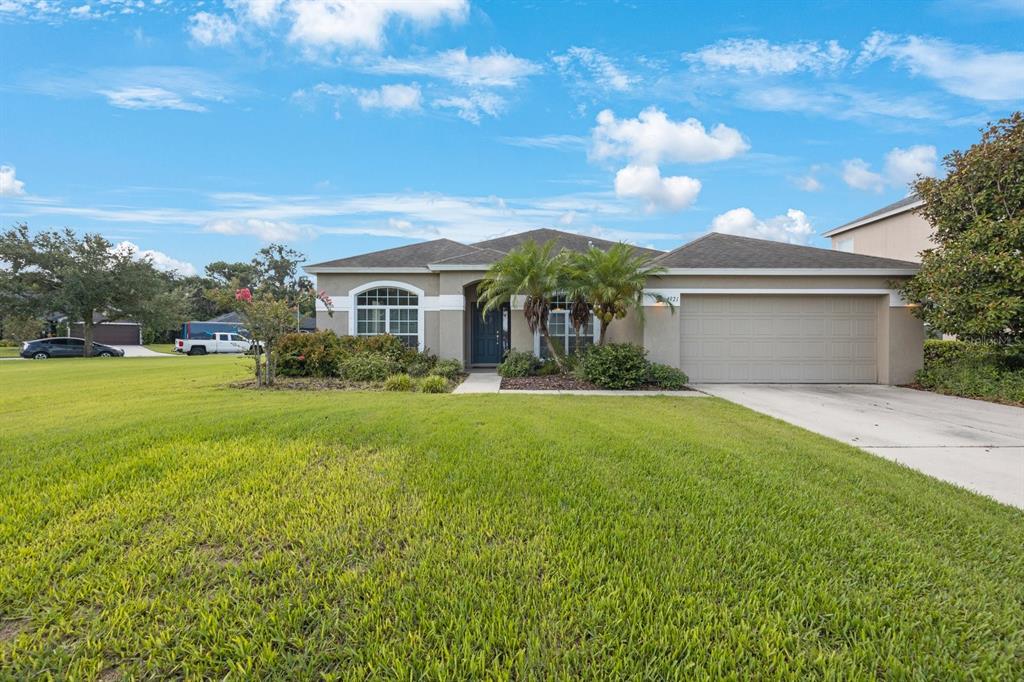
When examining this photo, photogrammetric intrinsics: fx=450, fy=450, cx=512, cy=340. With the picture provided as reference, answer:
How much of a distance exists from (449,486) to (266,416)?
3.95 metres

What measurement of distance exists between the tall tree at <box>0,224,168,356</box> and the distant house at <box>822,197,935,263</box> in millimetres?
42452

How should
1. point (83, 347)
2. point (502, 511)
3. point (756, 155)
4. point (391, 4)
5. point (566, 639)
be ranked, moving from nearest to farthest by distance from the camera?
point (566, 639) → point (502, 511) → point (391, 4) → point (756, 155) → point (83, 347)

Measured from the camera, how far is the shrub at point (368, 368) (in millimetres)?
11984

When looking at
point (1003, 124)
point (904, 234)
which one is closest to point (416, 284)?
point (1003, 124)

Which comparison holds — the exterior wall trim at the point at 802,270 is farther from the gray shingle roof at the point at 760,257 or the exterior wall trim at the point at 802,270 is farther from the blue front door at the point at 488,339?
the blue front door at the point at 488,339

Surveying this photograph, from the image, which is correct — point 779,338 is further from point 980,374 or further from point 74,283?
point 74,283

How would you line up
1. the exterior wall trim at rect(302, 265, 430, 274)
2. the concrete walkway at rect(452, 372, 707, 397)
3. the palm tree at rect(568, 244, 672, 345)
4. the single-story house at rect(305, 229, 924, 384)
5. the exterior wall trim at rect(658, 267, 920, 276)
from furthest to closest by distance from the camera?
the exterior wall trim at rect(302, 265, 430, 274), the single-story house at rect(305, 229, 924, 384), the exterior wall trim at rect(658, 267, 920, 276), the palm tree at rect(568, 244, 672, 345), the concrete walkway at rect(452, 372, 707, 397)

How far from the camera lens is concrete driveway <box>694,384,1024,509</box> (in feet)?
16.4

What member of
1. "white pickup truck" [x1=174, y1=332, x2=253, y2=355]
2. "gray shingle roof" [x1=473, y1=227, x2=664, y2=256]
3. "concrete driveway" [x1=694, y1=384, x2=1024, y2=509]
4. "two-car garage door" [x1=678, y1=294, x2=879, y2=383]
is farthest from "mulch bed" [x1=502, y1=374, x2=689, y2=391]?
"white pickup truck" [x1=174, y1=332, x2=253, y2=355]

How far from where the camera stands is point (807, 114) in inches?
557

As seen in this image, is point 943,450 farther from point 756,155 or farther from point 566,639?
point 756,155

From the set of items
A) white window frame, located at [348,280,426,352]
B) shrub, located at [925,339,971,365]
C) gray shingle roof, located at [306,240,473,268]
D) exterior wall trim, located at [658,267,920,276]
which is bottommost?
shrub, located at [925,339,971,365]

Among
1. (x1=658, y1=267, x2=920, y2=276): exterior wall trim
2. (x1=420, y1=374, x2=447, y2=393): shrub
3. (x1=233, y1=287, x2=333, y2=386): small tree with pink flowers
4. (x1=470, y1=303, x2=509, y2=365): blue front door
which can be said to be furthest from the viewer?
(x1=470, y1=303, x2=509, y2=365): blue front door

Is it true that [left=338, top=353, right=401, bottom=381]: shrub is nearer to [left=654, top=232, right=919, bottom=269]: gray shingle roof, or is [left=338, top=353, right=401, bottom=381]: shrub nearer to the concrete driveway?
[left=654, top=232, right=919, bottom=269]: gray shingle roof
